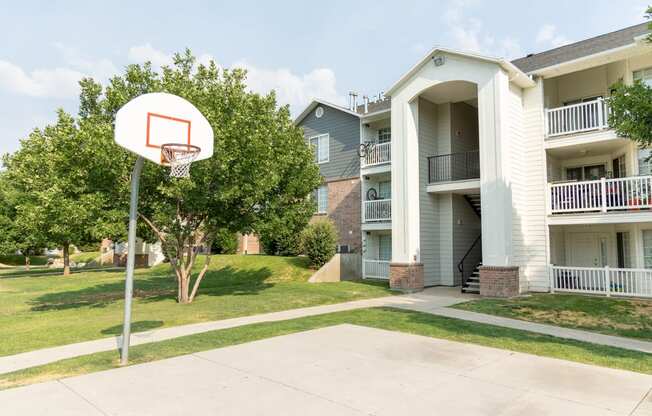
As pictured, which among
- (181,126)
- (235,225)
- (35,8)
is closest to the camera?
(181,126)

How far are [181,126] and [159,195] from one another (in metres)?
4.72

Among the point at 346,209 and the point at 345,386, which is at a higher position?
the point at 346,209

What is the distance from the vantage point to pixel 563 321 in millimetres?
10531

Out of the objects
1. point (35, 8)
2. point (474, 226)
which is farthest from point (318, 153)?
point (35, 8)

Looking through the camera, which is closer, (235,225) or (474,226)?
(235,225)

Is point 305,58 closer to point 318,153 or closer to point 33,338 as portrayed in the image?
point 318,153

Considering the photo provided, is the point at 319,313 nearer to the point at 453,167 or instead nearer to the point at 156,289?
the point at 453,167

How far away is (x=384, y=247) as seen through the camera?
21359 millimetres

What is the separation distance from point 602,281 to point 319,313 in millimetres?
9796

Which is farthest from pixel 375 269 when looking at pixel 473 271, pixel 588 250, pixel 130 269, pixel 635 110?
pixel 130 269

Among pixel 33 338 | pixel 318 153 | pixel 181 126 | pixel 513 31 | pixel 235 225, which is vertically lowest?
pixel 33 338

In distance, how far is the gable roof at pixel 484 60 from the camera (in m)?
14.6

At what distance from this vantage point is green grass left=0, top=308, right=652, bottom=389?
6.43 meters

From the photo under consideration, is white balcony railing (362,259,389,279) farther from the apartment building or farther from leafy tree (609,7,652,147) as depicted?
leafy tree (609,7,652,147)
